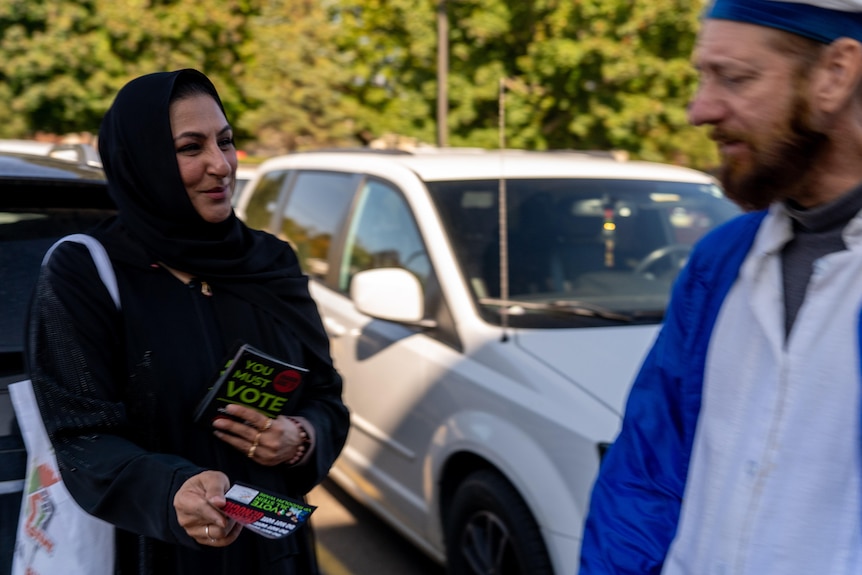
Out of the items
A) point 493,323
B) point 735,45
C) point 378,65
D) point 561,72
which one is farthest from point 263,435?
point 378,65

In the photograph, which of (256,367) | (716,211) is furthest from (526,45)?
(256,367)

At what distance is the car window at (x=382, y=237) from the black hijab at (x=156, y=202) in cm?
206

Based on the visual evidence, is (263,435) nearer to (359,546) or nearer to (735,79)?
(735,79)

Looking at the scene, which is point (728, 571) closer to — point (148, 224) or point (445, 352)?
point (148, 224)

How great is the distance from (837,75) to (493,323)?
2322 millimetres

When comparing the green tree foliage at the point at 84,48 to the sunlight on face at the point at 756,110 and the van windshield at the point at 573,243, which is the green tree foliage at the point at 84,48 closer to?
the van windshield at the point at 573,243

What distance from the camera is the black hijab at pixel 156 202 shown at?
76.2 inches

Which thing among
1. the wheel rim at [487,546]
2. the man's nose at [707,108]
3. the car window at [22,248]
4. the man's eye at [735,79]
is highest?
the man's eye at [735,79]

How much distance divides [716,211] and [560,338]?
4.70 feet

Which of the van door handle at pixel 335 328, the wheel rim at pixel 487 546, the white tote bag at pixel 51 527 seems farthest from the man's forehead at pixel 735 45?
the van door handle at pixel 335 328

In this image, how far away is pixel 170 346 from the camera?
189 cm

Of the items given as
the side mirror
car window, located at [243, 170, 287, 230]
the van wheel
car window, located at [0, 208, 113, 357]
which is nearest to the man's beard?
car window, located at [0, 208, 113, 357]

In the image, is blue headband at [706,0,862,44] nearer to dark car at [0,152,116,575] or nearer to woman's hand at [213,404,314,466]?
woman's hand at [213,404,314,466]

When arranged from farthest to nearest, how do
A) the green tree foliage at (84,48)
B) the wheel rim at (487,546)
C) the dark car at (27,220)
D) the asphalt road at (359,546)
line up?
the green tree foliage at (84,48) → the asphalt road at (359,546) → the wheel rim at (487,546) → the dark car at (27,220)
